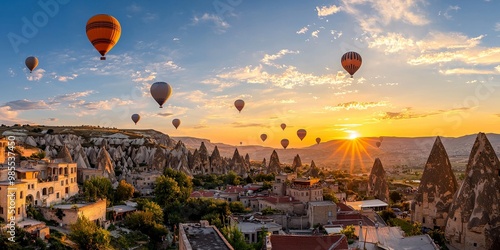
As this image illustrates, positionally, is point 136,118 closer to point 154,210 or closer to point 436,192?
point 154,210

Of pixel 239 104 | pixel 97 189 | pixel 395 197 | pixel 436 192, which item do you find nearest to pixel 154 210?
pixel 97 189

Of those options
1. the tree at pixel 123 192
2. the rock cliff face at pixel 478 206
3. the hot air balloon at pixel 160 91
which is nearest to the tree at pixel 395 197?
the rock cliff face at pixel 478 206

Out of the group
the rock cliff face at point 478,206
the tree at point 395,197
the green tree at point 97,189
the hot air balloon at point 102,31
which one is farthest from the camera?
the tree at point 395,197

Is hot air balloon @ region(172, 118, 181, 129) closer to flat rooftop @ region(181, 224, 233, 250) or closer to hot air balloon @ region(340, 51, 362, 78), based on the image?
hot air balloon @ region(340, 51, 362, 78)

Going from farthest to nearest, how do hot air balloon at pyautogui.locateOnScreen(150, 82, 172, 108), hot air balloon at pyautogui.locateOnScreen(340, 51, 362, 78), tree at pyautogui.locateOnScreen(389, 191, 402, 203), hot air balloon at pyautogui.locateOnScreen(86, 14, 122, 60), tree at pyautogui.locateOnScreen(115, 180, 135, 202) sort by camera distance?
tree at pyautogui.locateOnScreen(389, 191, 402, 203) → tree at pyautogui.locateOnScreen(115, 180, 135, 202) → hot air balloon at pyautogui.locateOnScreen(150, 82, 172, 108) → hot air balloon at pyautogui.locateOnScreen(340, 51, 362, 78) → hot air balloon at pyautogui.locateOnScreen(86, 14, 122, 60)

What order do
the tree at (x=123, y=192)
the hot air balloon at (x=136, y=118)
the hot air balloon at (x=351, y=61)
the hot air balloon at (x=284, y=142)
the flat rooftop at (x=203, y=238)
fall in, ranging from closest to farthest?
the flat rooftop at (x=203, y=238)
the hot air balloon at (x=351, y=61)
the tree at (x=123, y=192)
the hot air balloon at (x=136, y=118)
the hot air balloon at (x=284, y=142)

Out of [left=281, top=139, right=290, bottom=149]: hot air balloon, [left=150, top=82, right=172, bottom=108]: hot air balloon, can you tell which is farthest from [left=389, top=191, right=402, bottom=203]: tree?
[left=150, top=82, right=172, bottom=108]: hot air balloon

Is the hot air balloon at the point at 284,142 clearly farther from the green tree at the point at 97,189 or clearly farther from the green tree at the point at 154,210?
the green tree at the point at 154,210
